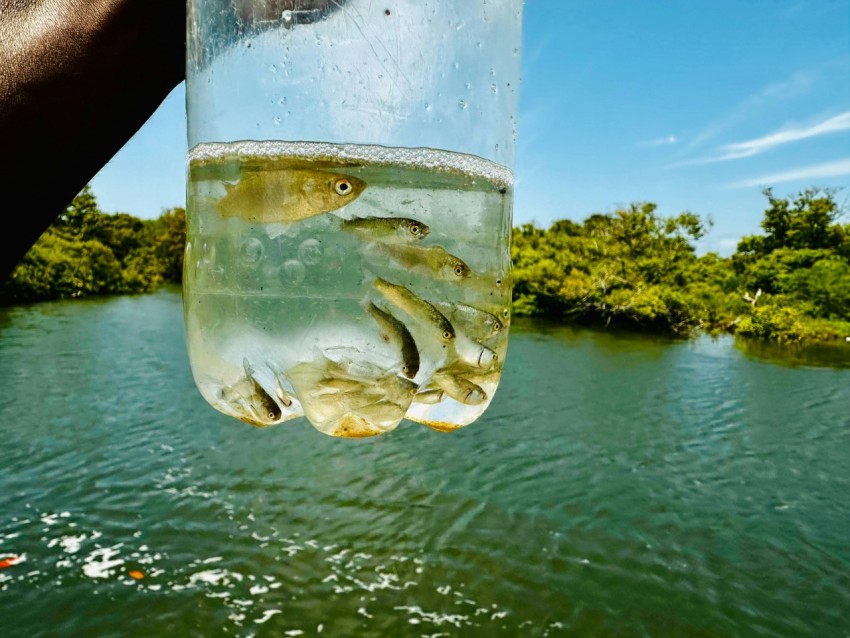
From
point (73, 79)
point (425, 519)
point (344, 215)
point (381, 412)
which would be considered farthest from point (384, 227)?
point (425, 519)

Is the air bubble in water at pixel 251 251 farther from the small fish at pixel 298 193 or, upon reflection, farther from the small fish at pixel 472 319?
the small fish at pixel 472 319

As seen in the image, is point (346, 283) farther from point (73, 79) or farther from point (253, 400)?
point (73, 79)

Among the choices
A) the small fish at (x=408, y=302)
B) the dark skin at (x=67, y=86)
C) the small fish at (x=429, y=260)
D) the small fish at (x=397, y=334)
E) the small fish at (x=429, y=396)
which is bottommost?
the small fish at (x=429, y=396)

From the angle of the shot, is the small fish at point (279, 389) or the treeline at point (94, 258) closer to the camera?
the small fish at point (279, 389)

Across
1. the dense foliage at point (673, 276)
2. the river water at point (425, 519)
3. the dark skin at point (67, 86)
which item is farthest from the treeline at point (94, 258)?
the dark skin at point (67, 86)

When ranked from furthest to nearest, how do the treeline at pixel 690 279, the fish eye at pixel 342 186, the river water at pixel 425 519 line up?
the treeline at pixel 690 279
the river water at pixel 425 519
the fish eye at pixel 342 186

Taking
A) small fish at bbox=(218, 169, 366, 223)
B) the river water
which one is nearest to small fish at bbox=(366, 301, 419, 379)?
small fish at bbox=(218, 169, 366, 223)

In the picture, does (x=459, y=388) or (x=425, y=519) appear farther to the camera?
(x=425, y=519)
